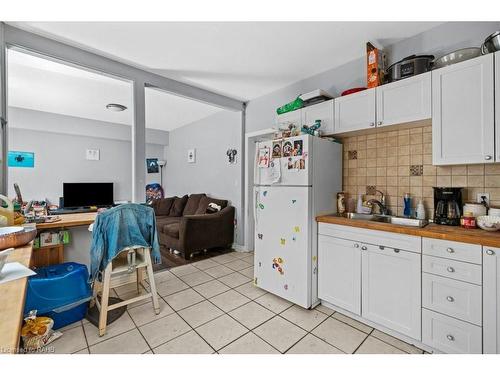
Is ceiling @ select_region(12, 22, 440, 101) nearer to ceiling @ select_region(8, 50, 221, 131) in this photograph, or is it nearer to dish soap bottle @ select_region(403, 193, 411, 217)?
ceiling @ select_region(8, 50, 221, 131)

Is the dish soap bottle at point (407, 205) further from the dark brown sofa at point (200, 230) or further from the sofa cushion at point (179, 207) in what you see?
the sofa cushion at point (179, 207)

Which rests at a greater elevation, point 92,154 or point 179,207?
point 92,154

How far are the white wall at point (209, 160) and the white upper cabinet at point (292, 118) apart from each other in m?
1.19

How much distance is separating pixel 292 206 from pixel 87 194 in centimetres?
486

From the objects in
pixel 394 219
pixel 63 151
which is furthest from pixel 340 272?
pixel 63 151

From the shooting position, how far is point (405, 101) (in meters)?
1.86

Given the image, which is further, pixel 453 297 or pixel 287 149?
pixel 287 149

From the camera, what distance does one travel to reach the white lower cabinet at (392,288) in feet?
5.32

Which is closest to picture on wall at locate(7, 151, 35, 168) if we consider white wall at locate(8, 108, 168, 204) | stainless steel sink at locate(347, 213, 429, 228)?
white wall at locate(8, 108, 168, 204)

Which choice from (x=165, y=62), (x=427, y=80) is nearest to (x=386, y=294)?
(x=427, y=80)

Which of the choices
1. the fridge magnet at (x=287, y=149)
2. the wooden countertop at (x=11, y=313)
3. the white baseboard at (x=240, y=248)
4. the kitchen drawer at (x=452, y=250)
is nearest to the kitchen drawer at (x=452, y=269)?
the kitchen drawer at (x=452, y=250)

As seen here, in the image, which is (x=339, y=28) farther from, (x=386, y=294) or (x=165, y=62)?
(x=386, y=294)

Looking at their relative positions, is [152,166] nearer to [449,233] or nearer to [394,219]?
[394,219]

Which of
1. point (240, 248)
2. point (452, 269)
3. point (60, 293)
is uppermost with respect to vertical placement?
point (452, 269)
